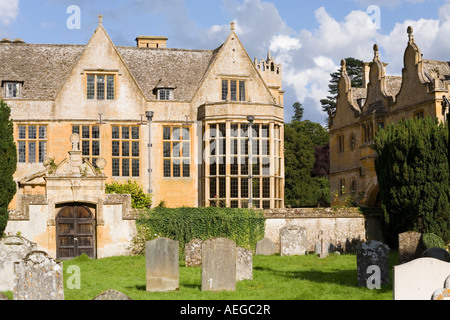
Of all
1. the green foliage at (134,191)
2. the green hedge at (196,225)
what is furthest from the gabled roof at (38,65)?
the green hedge at (196,225)

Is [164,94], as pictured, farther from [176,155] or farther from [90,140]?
[90,140]

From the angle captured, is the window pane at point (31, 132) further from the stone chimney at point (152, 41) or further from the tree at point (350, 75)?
the tree at point (350, 75)

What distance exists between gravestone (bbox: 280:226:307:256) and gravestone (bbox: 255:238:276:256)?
1099 millimetres

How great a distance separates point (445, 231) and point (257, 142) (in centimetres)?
1113

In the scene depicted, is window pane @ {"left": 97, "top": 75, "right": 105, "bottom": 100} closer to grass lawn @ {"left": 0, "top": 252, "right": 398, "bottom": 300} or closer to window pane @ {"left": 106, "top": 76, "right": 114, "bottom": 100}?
window pane @ {"left": 106, "top": 76, "right": 114, "bottom": 100}

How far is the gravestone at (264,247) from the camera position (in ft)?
107

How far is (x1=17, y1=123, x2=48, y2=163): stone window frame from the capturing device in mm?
39469

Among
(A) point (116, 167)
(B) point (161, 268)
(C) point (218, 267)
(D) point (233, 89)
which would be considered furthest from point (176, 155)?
(C) point (218, 267)

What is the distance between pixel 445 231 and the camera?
32562mm

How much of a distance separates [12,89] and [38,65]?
8.06 ft

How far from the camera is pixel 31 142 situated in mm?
39781

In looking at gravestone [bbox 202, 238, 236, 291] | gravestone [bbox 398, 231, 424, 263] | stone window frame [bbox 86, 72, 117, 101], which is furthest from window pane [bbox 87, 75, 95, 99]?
gravestone [bbox 202, 238, 236, 291]

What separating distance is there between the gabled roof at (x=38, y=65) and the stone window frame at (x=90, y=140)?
226 centimetres

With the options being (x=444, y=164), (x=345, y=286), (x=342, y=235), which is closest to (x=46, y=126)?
(x=342, y=235)
